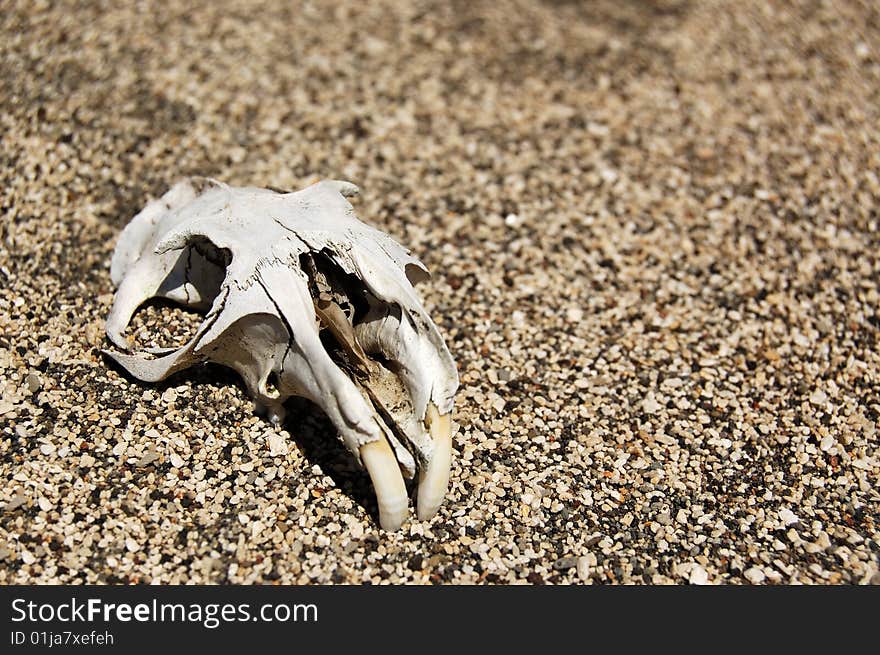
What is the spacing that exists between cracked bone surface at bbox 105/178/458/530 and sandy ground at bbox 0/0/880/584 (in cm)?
24

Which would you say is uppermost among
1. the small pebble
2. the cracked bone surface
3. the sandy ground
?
the cracked bone surface

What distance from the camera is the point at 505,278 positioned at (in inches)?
155

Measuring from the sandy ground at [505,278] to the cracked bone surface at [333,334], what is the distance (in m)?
0.24

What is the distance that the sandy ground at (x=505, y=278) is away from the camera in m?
2.91

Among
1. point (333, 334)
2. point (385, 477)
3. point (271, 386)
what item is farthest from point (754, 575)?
point (271, 386)

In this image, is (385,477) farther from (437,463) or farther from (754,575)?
(754,575)

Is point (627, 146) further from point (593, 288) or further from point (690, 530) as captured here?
point (690, 530)

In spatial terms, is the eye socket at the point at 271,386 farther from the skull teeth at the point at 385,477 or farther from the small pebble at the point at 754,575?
the small pebble at the point at 754,575

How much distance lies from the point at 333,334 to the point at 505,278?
1.21 m

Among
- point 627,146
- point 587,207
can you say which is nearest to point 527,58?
point 627,146

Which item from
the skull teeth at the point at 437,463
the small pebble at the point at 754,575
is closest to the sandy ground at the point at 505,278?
the small pebble at the point at 754,575

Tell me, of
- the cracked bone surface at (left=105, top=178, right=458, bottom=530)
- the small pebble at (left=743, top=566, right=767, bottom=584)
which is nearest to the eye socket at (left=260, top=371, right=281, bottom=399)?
the cracked bone surface at (left=105, top=178, right=458, bottom=530)

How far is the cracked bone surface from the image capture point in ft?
8.96

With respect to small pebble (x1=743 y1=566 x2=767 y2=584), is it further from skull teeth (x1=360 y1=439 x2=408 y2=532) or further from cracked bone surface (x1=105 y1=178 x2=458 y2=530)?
skull teeth (x1=360 y1=439 x2=408 y2=532)
